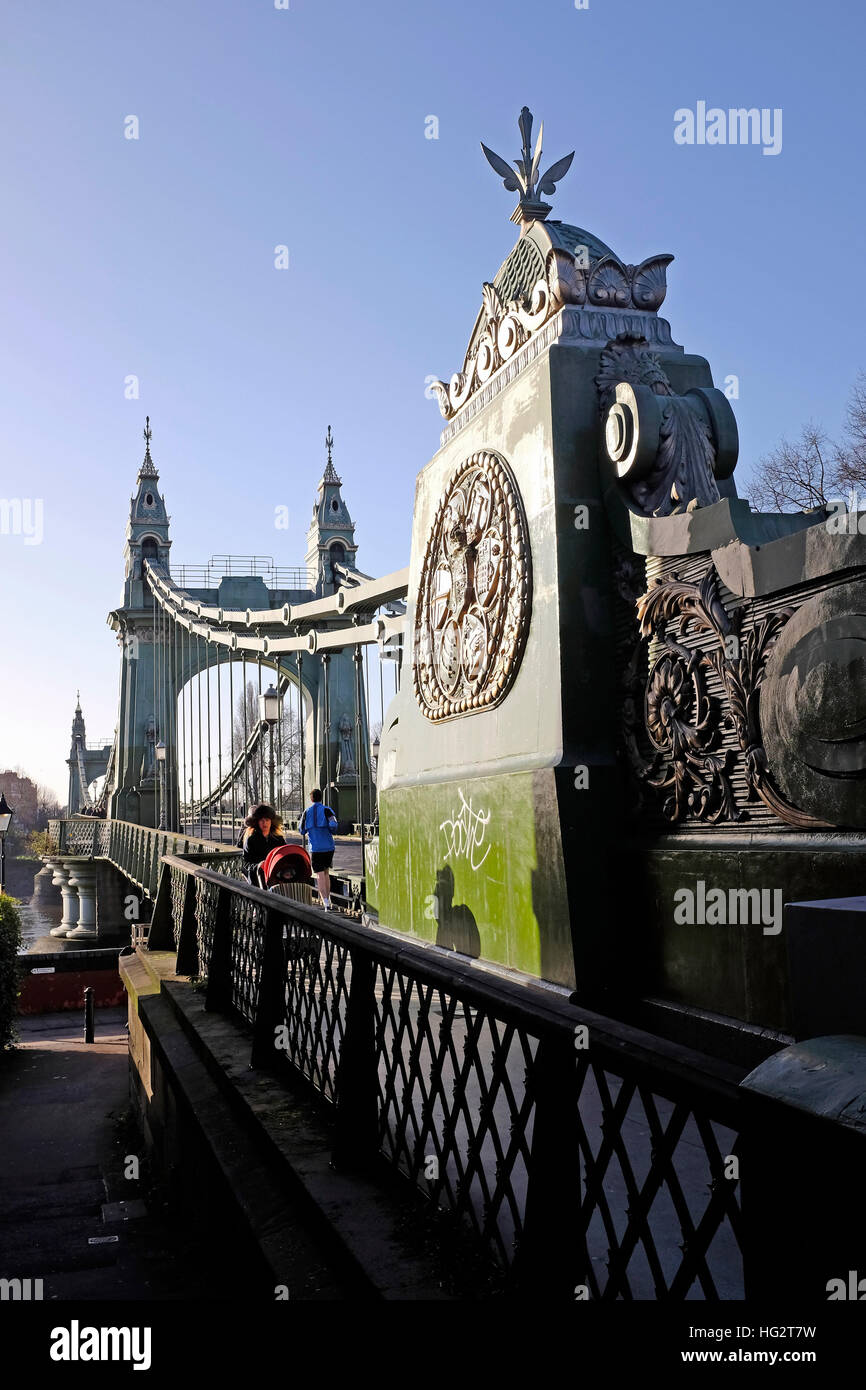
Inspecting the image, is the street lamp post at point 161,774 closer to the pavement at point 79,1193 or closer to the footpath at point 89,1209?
the pavement at point 79,1193

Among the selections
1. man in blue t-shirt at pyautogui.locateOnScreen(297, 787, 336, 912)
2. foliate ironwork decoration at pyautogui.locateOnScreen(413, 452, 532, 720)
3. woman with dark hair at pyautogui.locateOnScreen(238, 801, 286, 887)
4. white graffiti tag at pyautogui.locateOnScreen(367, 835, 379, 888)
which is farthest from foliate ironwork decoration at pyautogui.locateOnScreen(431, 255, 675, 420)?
man in blue t-shirt at pyautogui.locateOnScreen(297, 787, 336, 912)

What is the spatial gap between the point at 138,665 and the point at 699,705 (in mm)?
30490

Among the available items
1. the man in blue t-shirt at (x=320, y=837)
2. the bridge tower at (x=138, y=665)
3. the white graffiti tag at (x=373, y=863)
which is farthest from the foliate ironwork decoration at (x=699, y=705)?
the bridge tower at (x=138, y=665)

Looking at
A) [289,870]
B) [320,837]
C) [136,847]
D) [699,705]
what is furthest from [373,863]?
[136,847]

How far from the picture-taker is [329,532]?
29.1 m

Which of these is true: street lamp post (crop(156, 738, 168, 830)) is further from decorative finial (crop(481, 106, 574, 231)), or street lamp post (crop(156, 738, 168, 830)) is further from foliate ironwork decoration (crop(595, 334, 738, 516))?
foliate ironwork decoration (crop(595, 334, 738, 516))

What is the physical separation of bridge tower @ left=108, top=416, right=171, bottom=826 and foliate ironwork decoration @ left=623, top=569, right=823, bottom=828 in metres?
27.9

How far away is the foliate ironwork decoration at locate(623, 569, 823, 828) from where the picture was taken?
3.72 m

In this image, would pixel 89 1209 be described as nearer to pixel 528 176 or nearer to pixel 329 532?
pixel 528 176

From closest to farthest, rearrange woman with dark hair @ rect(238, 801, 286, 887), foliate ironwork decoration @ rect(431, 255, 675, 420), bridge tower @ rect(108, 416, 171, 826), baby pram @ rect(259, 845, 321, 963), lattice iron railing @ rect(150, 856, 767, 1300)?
lattice iron railing @ rect(150, 856, 767, 1300)
foliate ironwork decoration @ rect(431, 255, 675, 420)
baby pram @ rect(259, 845, 321, 963)
woman with dark hair @ rect(238, 801, 286, 887)
bridge tower @ rect(108, 416, 171, 826)

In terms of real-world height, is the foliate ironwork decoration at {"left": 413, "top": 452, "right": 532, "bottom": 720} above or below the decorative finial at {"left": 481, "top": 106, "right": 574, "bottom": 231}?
below

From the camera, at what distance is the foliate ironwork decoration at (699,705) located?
3723 mm

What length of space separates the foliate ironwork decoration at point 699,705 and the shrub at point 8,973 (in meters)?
9.30
